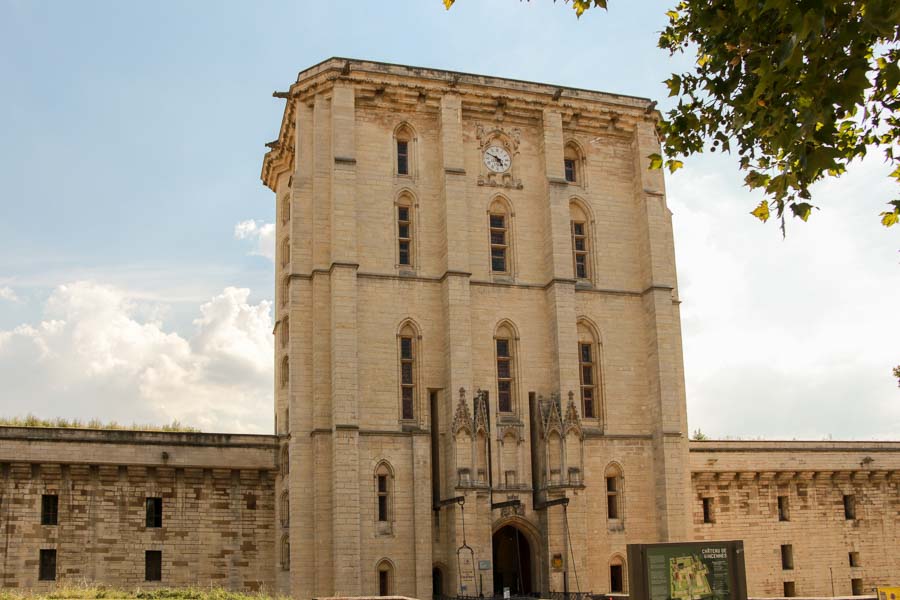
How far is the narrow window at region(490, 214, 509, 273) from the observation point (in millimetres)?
35750

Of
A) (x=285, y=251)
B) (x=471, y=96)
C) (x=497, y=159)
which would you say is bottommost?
(x=285, y=251)

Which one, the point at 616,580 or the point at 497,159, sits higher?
the point at 497,159

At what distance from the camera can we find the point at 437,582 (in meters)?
33.1

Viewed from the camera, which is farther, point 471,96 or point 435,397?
point 471,96

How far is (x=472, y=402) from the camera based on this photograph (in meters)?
33.2

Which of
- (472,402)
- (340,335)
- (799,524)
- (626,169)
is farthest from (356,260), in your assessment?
(799,524)

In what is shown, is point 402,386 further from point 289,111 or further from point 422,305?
point 289,111

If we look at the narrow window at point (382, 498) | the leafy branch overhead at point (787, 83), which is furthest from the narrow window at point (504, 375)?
the leafy branch overhead at point (787, 83)

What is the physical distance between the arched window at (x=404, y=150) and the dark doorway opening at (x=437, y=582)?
13045 mm

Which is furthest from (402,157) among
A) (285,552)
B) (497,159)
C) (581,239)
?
(285,552)

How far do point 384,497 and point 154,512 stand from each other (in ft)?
25.8

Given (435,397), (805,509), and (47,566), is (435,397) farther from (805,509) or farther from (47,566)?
(805,509)

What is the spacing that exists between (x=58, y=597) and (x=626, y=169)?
23994mm

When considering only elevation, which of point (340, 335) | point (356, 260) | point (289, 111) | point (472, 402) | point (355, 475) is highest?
point (289, 111)
